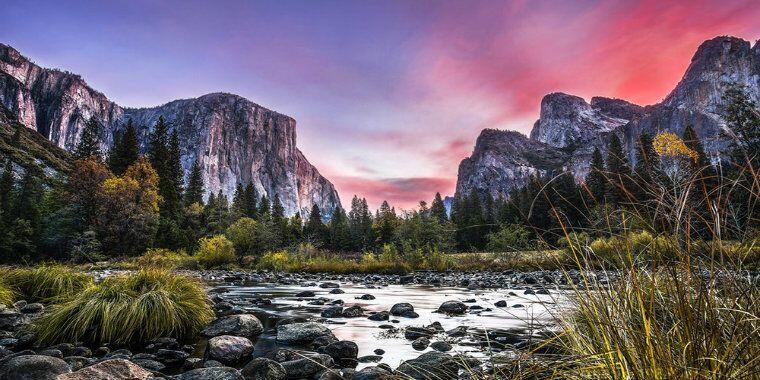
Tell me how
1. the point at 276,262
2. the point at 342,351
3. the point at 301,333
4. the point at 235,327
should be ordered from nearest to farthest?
the point at 342,351
the point at 301,333
the point at 235,327
the point at 276,262

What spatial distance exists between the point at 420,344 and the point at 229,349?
9.71ft

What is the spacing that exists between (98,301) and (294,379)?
419 cm

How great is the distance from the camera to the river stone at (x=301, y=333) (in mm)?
7004

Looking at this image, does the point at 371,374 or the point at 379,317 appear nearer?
the point at 371,374

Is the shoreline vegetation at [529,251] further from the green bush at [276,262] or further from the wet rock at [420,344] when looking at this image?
the wet rock at [420,344]

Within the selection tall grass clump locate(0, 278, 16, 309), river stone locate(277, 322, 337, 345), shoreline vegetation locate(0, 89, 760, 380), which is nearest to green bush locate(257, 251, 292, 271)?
shoreline vegetation locate(0, 89, 760, 380)

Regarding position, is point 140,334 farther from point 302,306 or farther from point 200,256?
point 200,256

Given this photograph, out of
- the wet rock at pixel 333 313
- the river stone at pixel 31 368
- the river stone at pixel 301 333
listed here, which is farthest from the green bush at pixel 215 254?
the river stone at pixel 31 368

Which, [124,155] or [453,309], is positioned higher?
[124,155]

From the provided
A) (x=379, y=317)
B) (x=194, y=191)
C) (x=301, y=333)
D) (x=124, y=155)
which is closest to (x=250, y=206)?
(x=194, y=191)

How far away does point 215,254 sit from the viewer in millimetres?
37281

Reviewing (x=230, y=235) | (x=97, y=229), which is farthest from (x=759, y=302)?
(x=230, y=235)

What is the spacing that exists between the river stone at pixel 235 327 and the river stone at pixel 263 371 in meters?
2.99

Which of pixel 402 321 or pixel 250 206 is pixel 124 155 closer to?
pixel 250 206
